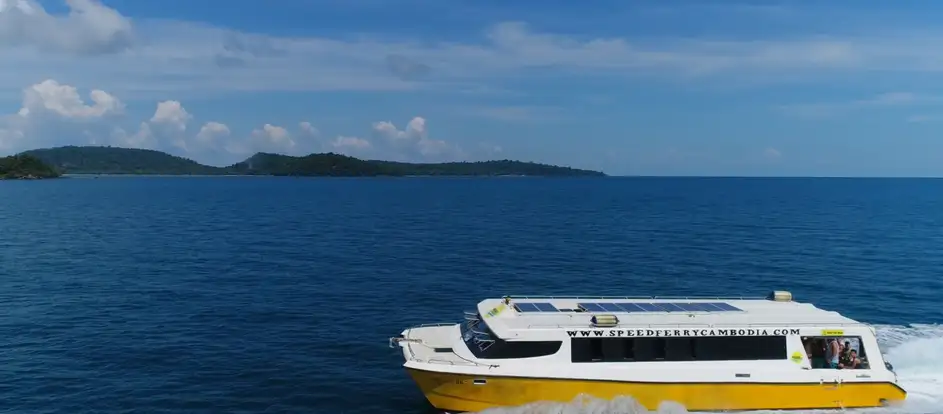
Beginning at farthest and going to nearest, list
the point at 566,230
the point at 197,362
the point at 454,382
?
the point at 566,230 < the point at 197,362 < the point at 454,382

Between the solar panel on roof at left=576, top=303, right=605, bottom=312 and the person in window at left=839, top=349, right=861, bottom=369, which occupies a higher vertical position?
the solar panel on roof at left=576, top=303, right=605, bottom=312

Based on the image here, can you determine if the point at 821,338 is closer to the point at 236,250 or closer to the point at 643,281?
the point at 643,281

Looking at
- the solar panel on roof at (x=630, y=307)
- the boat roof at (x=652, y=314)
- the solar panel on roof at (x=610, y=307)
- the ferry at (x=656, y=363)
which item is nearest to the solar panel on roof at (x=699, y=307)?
the boat roof at (x=652, y=314)

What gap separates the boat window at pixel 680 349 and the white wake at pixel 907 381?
1525 millimetres

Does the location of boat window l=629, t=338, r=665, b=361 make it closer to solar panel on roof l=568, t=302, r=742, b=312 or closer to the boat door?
solar panel on roof l=568, t=302, r=742, b=312

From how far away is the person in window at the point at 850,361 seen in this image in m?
24.8

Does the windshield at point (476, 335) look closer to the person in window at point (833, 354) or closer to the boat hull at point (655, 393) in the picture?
the boat hull at point (655, 393)

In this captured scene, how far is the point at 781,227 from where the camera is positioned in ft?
287

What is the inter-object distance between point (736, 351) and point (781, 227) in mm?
69557

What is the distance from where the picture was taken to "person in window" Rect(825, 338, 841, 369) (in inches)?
975

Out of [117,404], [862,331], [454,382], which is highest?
[862,331]

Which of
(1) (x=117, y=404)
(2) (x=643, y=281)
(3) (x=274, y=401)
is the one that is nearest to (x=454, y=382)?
(3) (x=274, y=401)

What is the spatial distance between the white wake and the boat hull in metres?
0.27

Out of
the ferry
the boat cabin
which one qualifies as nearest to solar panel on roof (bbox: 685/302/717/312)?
the boat cabin
